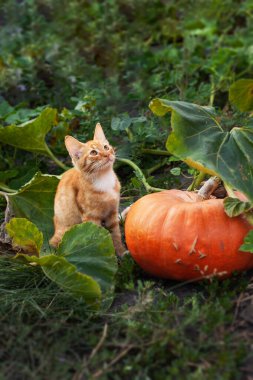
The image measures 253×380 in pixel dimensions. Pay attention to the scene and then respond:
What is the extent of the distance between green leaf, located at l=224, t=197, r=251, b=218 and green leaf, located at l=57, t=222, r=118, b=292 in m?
0.58

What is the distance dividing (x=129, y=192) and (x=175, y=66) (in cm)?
200

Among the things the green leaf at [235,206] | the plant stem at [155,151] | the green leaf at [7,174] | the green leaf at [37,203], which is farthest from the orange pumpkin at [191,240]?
the green leaf at [7,174]

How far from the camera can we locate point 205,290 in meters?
3.06

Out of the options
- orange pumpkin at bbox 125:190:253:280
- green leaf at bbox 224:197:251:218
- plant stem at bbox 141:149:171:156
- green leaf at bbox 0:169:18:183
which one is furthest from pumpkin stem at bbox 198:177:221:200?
green leaf at bbox 0:169:18:183

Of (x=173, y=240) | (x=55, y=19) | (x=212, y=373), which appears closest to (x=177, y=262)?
(x=173, y=240)

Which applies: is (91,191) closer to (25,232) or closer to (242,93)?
(25,232)

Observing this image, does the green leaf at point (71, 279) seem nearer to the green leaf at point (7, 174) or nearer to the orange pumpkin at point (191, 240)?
the orange pumpkin at point (191, 240)

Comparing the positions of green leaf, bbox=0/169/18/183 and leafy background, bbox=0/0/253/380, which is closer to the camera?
leafy background, bbox=0/0/253/380

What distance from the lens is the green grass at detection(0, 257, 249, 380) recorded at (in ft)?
8.05

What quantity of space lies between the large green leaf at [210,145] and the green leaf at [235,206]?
6 cm

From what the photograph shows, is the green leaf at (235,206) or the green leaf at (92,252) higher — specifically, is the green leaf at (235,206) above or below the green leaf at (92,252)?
above

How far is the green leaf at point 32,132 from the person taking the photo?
4113 millimetres

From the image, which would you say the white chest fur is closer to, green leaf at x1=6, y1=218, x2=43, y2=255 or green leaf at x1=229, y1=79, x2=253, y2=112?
green leaf at x1=6, y1=218, x2=43, y2=255

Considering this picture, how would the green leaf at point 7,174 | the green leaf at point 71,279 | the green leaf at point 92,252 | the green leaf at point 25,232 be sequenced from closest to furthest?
the green leaf at point 71,279, the green leaf at point 92,252, the green leaf at point 25,232, the green leaf at point 7,174
